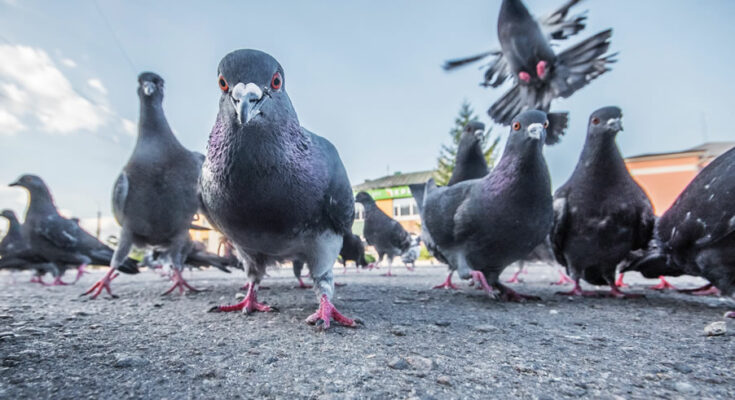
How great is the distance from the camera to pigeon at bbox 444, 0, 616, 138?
5348 millimetres

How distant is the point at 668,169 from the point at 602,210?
66.1 feet

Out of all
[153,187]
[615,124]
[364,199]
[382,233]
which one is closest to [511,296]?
[615,124]

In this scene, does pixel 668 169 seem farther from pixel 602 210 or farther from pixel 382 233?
pixel 602 210

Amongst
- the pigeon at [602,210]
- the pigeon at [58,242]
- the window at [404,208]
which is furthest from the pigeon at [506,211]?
the window at [404,208]

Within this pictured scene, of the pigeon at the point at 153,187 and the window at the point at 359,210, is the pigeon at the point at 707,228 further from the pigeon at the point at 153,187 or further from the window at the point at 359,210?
the window at the point at 359,210

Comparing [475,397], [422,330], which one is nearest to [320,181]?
[422,330]

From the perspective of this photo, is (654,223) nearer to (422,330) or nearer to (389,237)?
(422,330)

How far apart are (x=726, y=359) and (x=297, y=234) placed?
213 cm

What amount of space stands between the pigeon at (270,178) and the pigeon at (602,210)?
2406 mm

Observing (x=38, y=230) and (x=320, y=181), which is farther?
(x=38, y=230)

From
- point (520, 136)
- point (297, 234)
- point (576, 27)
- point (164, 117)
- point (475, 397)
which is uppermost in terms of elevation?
point (576, 27)

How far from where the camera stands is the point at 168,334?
74.8 inches

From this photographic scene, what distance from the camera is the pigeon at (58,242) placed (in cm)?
570

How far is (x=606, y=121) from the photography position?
350cm
